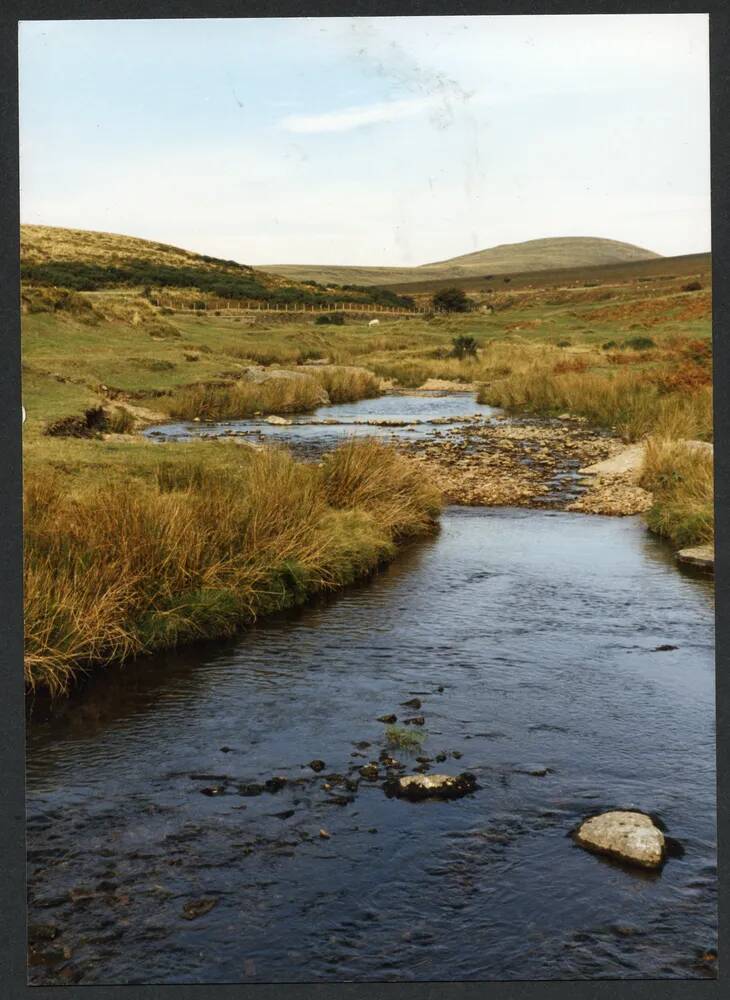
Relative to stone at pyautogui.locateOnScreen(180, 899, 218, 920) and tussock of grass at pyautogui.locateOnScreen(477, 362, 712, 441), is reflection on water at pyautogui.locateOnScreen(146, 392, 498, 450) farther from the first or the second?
stone at pyautogui.locateOnScreen(180, 899, 218, 920)

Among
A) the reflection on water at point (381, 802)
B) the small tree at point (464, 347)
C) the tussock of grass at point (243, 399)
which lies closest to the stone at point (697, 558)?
the reflection on water at point (381, 802)

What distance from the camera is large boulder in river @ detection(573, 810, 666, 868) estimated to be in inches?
202

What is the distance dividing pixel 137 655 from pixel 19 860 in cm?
302

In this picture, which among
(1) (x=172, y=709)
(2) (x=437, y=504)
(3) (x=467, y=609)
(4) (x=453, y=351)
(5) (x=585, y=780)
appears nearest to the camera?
(5) (x=585, y=780)

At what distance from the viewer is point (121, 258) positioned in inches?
482

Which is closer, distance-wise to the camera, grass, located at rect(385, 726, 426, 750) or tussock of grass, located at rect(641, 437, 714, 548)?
grass, located at rect(385, 726, 426, 750)

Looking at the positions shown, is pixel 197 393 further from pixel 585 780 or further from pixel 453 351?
pixel 585 780

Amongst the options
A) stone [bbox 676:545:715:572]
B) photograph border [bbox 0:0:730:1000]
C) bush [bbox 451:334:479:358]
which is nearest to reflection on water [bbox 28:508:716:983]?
photograph border [bbox 0:0:730:1000]

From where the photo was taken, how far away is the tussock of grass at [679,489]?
10.6 meters

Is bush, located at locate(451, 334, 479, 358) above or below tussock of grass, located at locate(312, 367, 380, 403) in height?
above

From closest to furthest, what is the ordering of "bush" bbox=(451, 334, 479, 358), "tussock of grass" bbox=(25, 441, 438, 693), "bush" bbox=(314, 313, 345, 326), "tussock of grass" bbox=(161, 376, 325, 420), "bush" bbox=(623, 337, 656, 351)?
"tussock of grass" bbox=(25, 441, 438, 693) < "tussock of grass" bbox=(161, 376, 325, 420) < "bush" bbox=(314, 313, 345, 326) < "bush" bbox=(451, 334, 479, 358) < "bush" bbox=(623, 337, 656, 351)

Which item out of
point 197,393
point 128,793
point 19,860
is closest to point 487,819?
point 128,793

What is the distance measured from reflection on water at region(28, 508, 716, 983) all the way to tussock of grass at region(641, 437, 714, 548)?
165cm

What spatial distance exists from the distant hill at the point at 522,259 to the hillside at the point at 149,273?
2.77ft
